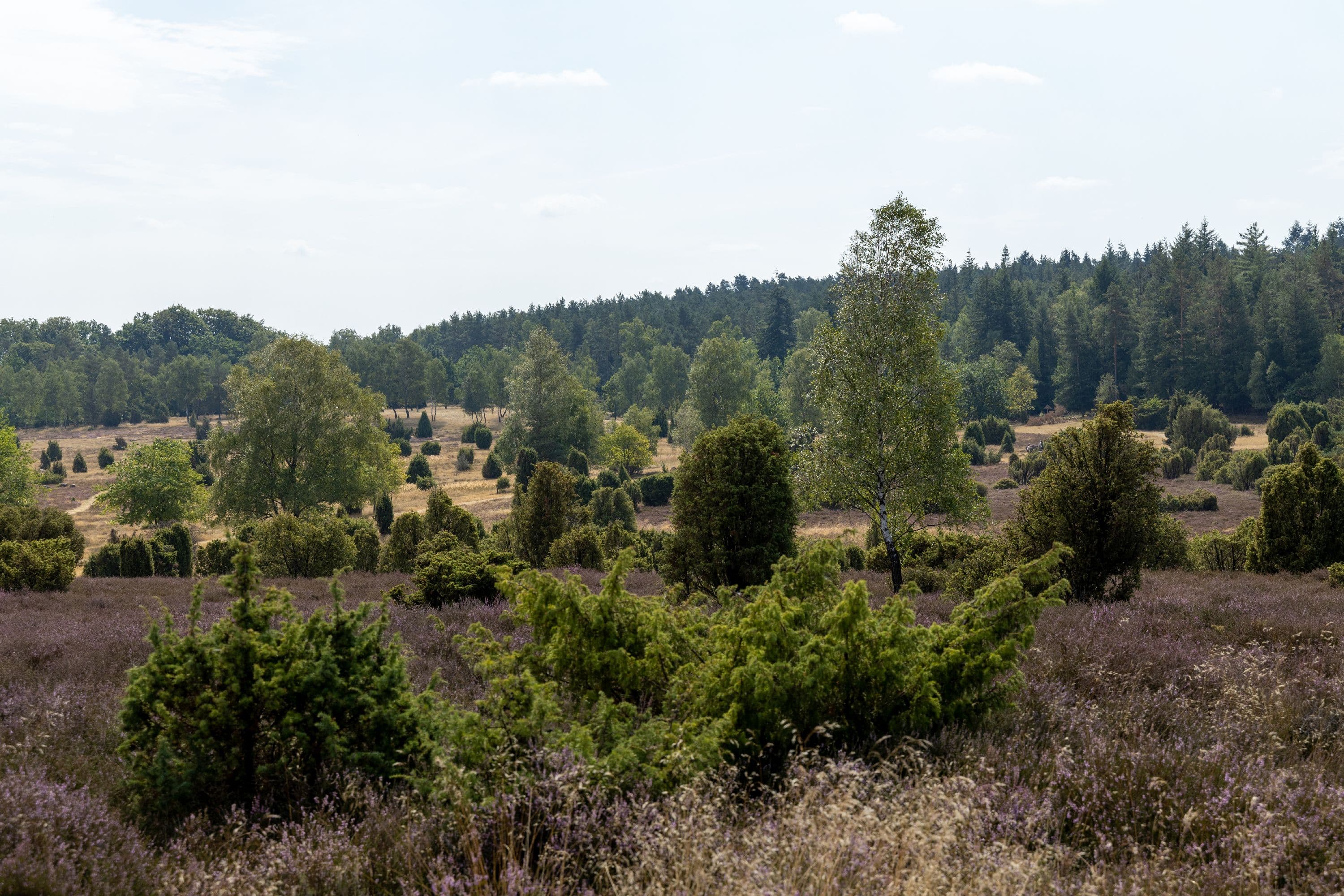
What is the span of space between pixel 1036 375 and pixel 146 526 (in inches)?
3151

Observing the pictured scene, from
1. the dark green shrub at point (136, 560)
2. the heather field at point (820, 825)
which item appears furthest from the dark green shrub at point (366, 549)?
the heather field at point (820, 825)

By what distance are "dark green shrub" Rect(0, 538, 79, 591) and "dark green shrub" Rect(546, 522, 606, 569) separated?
28.6ft

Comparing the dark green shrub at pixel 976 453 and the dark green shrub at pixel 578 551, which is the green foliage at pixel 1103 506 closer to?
the dark green shrub at pixel 578 551

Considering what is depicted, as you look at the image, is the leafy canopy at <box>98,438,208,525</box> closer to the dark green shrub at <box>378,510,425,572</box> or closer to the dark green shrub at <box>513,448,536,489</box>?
the dark green shrub at <box>513,448,536,489</box>

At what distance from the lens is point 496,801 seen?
11.5ft

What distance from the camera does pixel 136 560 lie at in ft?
70.3

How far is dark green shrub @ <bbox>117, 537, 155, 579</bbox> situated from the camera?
21.2 metres

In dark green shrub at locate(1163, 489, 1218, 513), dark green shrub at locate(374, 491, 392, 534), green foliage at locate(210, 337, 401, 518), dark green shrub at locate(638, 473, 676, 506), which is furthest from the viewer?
dark green shrub at locate(638, 473, 676, 506)

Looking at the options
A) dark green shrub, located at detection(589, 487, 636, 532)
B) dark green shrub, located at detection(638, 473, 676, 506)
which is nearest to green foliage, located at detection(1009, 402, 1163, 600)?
dark green shrub, located at detection(589, 487, 636, 532)

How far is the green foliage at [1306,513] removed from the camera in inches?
582

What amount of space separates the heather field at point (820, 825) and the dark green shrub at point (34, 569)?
11099 mm

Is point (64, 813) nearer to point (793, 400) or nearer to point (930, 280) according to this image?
point (930, 280)

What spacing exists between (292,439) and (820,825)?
107ft

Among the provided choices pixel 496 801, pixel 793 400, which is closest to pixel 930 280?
→ pixel 496 801
